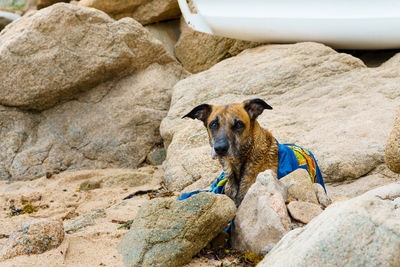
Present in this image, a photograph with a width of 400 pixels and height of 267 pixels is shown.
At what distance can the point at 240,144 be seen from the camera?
438cm

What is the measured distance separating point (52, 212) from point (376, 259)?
165 inches

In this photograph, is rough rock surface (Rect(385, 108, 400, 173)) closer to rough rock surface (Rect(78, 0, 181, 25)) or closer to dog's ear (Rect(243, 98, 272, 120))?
dog's ear (Rect(243, 98, 272, 120))

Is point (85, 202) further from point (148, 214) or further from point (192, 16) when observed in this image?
point (192, 16)

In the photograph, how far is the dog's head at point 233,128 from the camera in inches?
168

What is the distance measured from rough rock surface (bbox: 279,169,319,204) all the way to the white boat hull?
5141 mm

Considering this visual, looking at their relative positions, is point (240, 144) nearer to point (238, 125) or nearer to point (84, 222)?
point (238, 125)

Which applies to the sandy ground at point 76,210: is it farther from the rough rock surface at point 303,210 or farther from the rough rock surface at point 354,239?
the rough rock surface at point 354,239

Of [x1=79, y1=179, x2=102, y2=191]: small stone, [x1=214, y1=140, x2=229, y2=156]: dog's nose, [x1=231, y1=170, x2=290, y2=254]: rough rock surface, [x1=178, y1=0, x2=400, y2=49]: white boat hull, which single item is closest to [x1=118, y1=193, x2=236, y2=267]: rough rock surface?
[x1=231, y1=170, x2=290, y2=254]: rough rock surface

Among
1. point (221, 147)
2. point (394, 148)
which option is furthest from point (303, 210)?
point (221, 147)

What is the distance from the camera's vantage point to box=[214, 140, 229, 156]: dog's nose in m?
4.20

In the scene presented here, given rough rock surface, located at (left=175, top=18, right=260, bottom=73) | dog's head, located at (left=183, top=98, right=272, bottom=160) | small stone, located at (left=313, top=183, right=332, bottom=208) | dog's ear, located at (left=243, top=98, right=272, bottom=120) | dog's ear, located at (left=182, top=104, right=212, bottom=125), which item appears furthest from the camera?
rough rock surface, located at (left=175, top=18, right=260, bottom=73)

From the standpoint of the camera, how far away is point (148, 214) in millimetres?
3479

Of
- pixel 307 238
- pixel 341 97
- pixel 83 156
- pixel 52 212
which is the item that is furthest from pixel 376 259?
pixel 83 156

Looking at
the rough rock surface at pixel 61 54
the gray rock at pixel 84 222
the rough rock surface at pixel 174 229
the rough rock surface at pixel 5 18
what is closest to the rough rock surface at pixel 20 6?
the rough rock surface at pixel 5 18
